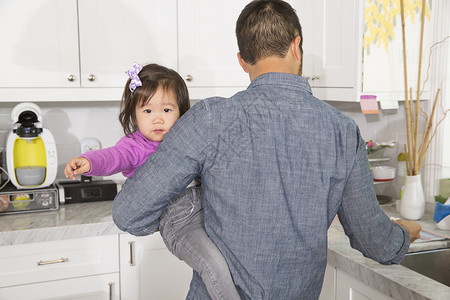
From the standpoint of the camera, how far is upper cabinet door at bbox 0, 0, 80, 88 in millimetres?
2146

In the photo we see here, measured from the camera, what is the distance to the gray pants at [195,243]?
3.33 feet

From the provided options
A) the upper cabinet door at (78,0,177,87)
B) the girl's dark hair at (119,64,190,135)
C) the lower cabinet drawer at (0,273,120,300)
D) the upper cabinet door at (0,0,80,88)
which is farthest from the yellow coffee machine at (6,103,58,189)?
the girl's dark hair at (119,64,190,135)

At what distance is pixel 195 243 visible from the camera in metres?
1.08

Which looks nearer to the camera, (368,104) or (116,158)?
(116,158)

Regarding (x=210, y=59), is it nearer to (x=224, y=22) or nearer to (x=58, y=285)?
(x=224, y=22)

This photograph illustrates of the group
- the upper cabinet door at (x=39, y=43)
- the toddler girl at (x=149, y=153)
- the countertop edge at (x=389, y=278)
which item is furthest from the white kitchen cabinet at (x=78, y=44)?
the countertop edge at (x=389, y=278)

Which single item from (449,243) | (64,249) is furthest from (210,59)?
(449,243)

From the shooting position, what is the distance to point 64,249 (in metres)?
2.07

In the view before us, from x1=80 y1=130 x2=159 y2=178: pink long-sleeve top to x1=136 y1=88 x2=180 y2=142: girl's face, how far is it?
3cm

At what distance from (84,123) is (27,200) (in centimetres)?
60

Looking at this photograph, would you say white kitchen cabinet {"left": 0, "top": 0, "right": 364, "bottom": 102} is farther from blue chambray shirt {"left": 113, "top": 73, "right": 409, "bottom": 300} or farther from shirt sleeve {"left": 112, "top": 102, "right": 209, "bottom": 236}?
shirt sleeve {"left": 112, "top": 102, "right": 209, "bottom": 236}

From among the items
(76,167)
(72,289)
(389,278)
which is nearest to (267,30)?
(76,167)

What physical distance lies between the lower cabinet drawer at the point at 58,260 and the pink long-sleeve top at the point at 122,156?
2.58ft

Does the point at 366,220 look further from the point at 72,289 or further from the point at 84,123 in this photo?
the point at 84,123
